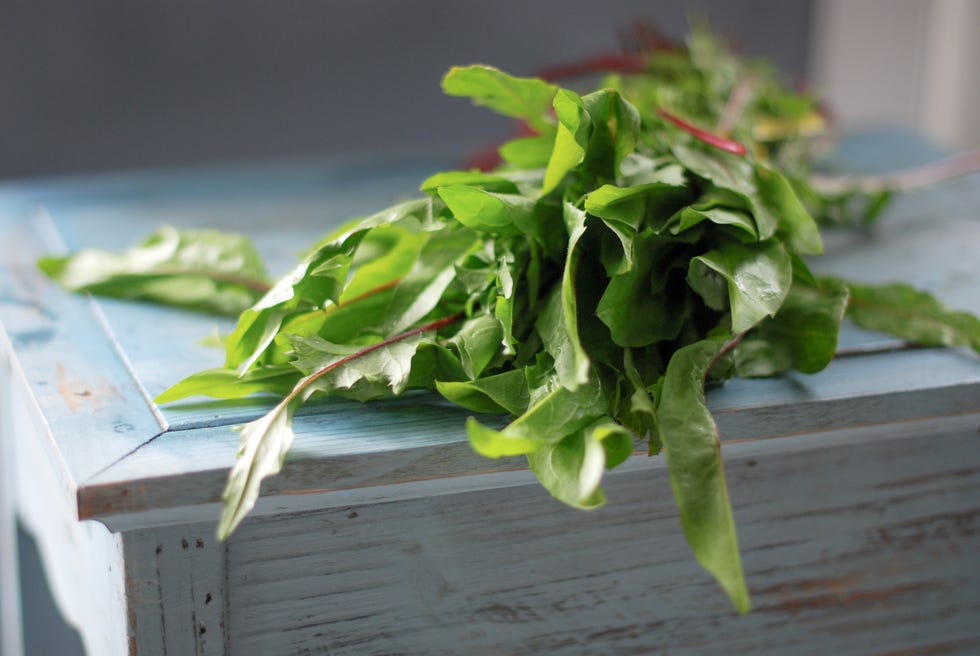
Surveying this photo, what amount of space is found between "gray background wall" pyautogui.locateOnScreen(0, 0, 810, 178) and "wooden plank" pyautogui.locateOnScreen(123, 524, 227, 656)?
3.20ft

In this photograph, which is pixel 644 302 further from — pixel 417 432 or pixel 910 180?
pixel 910 180

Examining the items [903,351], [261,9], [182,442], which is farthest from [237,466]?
[261,9]

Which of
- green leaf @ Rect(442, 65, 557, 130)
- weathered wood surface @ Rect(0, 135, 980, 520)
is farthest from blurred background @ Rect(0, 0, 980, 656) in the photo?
green leaf @ Rect(442, 65, 557, 130)

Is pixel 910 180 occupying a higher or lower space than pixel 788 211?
lower

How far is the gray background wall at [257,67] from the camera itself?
121 cm

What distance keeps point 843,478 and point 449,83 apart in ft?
0.83

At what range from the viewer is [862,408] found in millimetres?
444

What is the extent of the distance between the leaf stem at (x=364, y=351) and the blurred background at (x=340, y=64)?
0.71 meters

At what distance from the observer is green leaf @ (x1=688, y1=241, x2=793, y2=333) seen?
387 millimetres

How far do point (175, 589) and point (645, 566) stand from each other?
0.65 ft

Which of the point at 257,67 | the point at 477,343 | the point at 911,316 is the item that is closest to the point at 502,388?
the point at 477,343

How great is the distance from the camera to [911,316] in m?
0.52

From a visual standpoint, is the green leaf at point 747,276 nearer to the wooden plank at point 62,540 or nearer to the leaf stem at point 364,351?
the leaf stem at point 364,351

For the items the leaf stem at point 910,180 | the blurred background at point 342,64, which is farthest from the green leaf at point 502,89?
the blurred background at point 342,64
